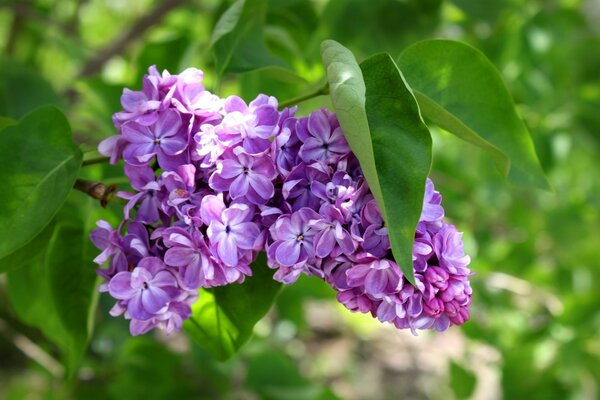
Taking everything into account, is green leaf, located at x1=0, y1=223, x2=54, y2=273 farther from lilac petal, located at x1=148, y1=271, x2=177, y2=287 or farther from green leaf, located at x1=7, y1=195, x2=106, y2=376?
lilac petal, located at x1=148, y1=271, x2=177, y2=287

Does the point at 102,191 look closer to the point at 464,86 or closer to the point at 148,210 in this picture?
the point at 148,210

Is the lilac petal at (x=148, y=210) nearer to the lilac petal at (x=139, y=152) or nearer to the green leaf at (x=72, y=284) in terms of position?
the lilac petal at (x=139, y=152)

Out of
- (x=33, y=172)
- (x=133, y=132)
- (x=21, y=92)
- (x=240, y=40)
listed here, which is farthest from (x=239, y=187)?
(x=21, y=92)

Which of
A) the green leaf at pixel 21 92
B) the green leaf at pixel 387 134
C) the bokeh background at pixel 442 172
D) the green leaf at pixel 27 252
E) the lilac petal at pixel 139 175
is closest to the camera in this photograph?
the green leaf at pixel 387 134

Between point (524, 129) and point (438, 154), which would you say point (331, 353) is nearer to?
point (438, 154)

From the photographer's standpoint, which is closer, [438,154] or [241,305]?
[241,305]

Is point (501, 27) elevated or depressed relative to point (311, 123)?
depressed

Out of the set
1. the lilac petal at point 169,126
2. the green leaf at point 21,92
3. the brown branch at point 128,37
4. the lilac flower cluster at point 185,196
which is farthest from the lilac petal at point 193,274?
the brown branch at point 128,37

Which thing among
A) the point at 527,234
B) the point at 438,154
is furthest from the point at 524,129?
the point at 527,234
